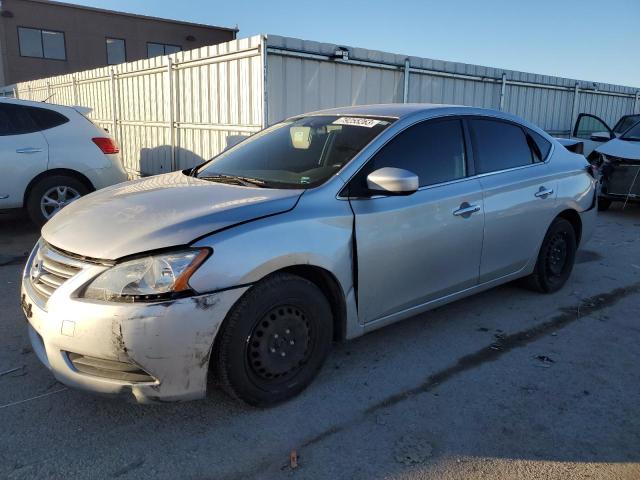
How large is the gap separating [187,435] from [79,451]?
51cm

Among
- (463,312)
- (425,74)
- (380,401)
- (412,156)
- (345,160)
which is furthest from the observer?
(425,74)

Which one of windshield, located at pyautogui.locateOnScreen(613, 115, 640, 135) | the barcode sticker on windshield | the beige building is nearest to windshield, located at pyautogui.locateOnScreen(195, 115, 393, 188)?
the barcode sticker on windshield

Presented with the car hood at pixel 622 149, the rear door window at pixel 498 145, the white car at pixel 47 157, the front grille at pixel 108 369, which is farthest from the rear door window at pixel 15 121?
the car hood at pixel 622 149

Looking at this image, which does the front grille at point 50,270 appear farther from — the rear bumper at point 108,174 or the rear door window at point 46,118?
the rear door window at point 46,118

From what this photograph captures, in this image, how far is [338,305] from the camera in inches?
123

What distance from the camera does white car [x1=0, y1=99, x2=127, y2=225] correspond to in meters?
6.42

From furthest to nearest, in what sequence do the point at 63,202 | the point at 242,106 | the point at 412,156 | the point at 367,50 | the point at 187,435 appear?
the point at 367,50 → the point at 242,106 → the point at 63,202 → the point at 412,156 → the point at 187,435

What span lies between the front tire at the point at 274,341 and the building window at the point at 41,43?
3408 centimetres

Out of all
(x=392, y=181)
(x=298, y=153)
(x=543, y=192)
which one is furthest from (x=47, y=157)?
(x=543, y=192)

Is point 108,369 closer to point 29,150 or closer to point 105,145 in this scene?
point 29,150

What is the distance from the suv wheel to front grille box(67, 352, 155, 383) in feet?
15.0

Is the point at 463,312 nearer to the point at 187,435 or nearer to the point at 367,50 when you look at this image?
the point at 187,435

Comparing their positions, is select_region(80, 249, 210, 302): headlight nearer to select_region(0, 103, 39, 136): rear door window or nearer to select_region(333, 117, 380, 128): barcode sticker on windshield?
select_region(333, 117, 380, 128): barcode sticker on windshield

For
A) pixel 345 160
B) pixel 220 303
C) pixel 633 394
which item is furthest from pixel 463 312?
pixel 220 303
